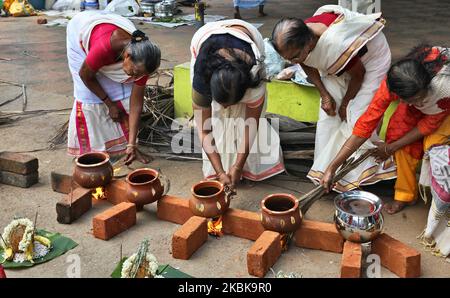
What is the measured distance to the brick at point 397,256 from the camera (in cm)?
262

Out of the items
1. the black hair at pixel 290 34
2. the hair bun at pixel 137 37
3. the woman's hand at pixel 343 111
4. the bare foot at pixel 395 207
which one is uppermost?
the black hair at pixel 290 34

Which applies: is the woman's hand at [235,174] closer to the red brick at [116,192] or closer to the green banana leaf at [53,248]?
the red brick at [116,192]

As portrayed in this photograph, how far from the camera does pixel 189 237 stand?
2826 millimetres

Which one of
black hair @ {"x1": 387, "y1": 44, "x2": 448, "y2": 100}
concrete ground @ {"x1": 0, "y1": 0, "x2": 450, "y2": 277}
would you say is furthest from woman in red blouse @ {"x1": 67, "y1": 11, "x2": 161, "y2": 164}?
black hair @ {"x1": 387, "y1": 44, "x2": 448, "y2": 100}

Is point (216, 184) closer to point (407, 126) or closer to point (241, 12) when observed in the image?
point (407, 126)

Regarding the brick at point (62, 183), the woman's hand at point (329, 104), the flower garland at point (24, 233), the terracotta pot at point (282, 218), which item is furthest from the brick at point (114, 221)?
the woman's hand at point (329, 104)

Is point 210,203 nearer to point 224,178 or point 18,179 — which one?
point 224,178

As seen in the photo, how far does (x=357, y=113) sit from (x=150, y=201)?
138 centimetres

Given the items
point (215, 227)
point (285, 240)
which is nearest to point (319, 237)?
point (285, 240)

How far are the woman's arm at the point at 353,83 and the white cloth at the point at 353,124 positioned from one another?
3cm

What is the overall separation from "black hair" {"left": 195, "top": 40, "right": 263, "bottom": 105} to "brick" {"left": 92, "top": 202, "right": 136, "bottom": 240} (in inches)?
32.9

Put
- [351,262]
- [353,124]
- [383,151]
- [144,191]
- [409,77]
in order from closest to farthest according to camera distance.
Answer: [351,262] < [409,77] < [144,191] < [383,151] < [353,124]

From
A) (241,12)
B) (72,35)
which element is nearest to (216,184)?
(72,35)

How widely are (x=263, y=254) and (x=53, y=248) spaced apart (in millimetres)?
1152
